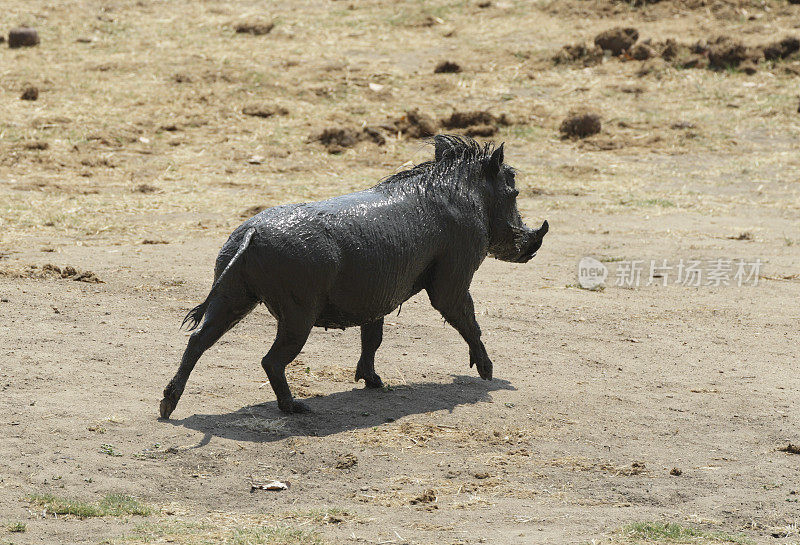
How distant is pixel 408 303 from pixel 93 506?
4720 mm

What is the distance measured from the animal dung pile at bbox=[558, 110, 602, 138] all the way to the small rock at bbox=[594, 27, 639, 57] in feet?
10.5

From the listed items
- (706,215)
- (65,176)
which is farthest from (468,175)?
(65,176)

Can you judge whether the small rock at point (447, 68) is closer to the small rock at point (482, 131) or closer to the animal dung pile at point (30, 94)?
the small rock at point (482, 131)

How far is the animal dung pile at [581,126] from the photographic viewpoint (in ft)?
53.5

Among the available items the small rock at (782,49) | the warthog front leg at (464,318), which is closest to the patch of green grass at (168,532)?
the warthog front leg at (464,318)

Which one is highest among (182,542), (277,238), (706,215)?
(277,238)

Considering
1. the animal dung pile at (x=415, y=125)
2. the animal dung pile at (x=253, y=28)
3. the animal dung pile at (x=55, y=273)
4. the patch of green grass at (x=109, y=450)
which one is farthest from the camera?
the animal dung pile at (x=253, y=28)

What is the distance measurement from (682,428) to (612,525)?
1847 millimetres

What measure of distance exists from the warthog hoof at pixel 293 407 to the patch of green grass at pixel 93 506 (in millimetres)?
1517

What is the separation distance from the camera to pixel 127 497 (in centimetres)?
557

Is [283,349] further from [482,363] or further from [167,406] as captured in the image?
[482,363]

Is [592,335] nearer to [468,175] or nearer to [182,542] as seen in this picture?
[468,175]

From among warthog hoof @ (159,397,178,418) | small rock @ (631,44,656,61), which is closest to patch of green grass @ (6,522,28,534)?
warthog hoof @ (159,397,178,418)

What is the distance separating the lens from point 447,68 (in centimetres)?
1855
